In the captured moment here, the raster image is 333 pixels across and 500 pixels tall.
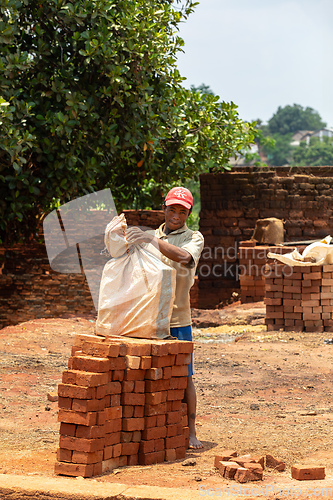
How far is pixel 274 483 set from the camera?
3.33 metres

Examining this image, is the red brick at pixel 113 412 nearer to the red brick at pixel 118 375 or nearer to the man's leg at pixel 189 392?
the red brick at pixel 118 375

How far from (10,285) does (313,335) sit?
568cm

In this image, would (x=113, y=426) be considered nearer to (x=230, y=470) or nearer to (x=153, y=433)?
(x=153, y=433)

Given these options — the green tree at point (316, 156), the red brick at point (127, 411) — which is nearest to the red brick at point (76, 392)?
the red brick at point (127, 411)

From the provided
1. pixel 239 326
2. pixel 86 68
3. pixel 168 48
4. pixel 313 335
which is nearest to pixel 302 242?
pixel 239 326

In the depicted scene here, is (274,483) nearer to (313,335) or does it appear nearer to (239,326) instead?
(313,335)

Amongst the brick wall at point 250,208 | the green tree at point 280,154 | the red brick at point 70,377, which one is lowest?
the red brick at point 70,377

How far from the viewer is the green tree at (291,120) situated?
112 m

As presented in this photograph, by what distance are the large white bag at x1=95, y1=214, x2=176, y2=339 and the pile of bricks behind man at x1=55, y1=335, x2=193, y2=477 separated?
0.46 feet

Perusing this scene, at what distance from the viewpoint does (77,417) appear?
3320mm

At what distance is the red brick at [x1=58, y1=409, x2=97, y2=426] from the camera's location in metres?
3.30

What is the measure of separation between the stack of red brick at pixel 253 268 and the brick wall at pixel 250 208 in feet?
4.83

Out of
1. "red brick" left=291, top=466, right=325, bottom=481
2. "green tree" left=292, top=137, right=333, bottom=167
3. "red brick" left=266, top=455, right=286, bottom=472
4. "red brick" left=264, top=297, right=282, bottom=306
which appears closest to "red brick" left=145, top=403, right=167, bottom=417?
"red brick" left=266, top=455, right=286, bottom=472

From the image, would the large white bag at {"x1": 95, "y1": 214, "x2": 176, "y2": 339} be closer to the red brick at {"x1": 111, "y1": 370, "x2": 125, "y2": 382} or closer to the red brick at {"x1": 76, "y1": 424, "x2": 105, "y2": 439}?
the red brick at {"x1": 111, "y1": 370, "x2": 125, "y2": 382}
